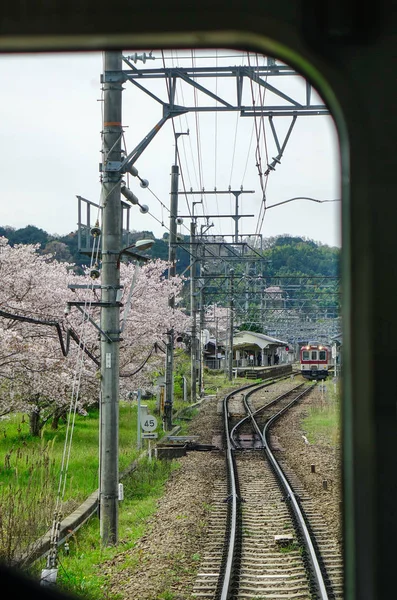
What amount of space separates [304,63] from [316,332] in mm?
45546

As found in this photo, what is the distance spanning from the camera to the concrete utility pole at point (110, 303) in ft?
25.8

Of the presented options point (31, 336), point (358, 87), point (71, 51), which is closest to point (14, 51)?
point (71, 51)

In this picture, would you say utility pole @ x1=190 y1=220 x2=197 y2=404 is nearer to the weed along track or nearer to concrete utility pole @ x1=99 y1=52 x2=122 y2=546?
the weed along track

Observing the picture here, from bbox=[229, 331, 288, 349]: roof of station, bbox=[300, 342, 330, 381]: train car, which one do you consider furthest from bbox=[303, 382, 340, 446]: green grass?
bbox=[229, 331, 288, 349]: roof of station

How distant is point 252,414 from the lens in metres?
19.8

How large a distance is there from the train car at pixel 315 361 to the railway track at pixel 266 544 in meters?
22.4

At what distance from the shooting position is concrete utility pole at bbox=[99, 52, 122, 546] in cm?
786

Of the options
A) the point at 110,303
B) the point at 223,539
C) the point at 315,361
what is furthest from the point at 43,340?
the point at 315,361

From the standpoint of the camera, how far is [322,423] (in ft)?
59.5

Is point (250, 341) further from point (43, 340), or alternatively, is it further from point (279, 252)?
point (43, 340)

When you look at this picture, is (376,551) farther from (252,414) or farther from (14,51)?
(252,414)

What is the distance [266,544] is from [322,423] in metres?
11.0

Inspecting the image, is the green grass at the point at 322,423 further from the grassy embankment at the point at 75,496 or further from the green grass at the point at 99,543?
the green grass at the point at 99,543

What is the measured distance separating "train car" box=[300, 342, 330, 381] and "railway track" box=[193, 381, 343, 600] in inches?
882
